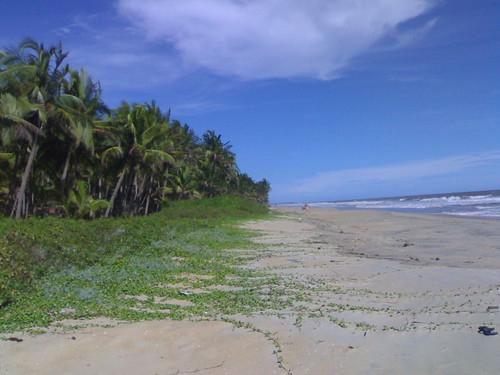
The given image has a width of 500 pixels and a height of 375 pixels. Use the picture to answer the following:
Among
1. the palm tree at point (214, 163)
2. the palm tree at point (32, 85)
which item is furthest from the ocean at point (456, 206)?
the palm tree at point (32, 85)

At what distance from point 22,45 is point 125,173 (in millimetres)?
10929

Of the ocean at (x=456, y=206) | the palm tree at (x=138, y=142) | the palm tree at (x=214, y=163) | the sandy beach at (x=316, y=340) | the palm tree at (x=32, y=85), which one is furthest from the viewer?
the palm tree at (x=214, y=163)

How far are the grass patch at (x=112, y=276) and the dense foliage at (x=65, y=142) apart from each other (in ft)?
22.8

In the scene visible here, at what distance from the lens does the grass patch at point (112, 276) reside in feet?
23.3

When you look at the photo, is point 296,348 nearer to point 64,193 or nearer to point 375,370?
point 375,370

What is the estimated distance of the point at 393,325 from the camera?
629 cm

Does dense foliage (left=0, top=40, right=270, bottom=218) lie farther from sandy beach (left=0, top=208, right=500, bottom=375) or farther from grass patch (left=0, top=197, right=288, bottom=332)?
sandy beach (left=0, top=208, right=500, bottom=375)

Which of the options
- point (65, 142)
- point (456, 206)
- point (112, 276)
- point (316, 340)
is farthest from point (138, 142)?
point (456, 206)

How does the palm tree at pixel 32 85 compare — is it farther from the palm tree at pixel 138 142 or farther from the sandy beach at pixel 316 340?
the sandy beach at pixel 316 340

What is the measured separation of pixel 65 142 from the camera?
22.2 meters

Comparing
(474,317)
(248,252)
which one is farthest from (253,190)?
(474,317)

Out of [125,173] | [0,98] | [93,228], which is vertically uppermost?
[0,98]

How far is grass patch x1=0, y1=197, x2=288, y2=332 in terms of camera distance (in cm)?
711

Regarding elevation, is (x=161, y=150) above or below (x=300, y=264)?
above
